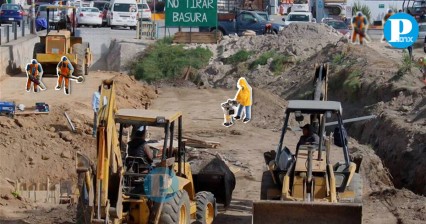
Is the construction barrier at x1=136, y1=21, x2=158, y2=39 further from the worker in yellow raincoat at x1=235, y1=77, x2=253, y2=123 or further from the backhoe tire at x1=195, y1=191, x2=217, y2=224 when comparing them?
the backhoe tire at x1=195, y1=191, x2=217, y2=224

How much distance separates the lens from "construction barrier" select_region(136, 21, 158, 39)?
1829 inches

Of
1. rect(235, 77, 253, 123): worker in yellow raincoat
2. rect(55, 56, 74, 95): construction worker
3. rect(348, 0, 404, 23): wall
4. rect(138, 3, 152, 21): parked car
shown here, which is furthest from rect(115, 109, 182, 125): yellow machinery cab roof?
rect(348, 0, 404, 23): wall

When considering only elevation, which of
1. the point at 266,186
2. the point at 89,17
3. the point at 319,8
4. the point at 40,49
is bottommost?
Answer: the point at 266,186

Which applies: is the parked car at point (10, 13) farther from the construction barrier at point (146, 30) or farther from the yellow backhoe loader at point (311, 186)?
the yellow backhoe loader at point (311, 186)

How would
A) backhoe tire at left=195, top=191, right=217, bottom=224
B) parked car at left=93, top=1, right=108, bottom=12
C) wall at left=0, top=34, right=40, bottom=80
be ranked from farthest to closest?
parked car at left=93, top=1, right=108, bottom=12 < wall at left=0, top=34, right=40, bottom=80 < backhoe tire at left=195, top=191, right=217, bottom=224

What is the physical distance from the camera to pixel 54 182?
65.9 feet

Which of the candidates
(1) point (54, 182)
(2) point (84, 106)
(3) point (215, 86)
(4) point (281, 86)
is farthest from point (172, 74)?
(1) point (54, 182)

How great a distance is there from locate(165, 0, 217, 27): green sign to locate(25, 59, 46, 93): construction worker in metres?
11.5

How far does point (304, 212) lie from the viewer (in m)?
13.2

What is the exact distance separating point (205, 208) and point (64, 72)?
730 inches

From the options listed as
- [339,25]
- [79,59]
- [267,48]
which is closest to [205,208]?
[79,59]

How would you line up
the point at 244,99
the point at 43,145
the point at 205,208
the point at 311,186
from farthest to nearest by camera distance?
the point at 244,99
the point at 43,145
the point at 205,208
the point at 311,186

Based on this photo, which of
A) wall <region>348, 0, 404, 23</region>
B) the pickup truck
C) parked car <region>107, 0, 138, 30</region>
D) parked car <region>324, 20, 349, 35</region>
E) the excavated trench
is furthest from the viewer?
wall <region>348, 0, 404, 23</region>
